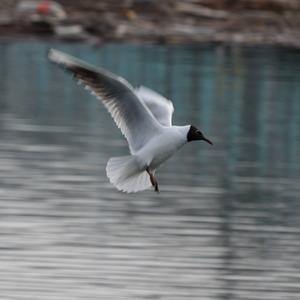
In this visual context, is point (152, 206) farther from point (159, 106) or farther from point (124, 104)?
point (124, 104)

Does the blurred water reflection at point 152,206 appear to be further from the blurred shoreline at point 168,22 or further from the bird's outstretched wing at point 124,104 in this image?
the blurred shoreline at point 168,22

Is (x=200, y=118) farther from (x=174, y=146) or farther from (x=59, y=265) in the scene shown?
(x=174, y=146)

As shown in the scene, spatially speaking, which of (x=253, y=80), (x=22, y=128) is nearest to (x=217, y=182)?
(x=22, y=128)

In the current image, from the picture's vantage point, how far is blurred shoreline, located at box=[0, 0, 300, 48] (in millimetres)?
40688

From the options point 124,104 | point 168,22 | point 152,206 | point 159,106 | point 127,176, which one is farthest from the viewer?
point 168,22

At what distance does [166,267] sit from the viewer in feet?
44.3

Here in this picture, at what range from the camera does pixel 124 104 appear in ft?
38.0

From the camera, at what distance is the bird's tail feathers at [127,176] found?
11.2 m

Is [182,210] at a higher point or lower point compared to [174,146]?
lower

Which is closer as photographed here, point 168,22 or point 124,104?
point 124,104

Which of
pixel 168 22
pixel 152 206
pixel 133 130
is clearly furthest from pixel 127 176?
pixel 168 22

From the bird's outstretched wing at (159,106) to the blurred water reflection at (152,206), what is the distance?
143 centimetres

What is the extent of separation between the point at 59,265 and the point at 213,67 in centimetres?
2228

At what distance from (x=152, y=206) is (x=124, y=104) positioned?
17.2 ft
